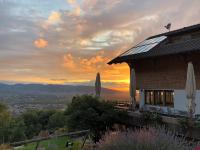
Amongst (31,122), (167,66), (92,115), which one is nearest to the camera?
(92,115)

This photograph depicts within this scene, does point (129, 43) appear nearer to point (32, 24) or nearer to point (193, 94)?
point (32, 24)

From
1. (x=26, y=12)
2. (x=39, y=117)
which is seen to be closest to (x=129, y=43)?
(x=26, y=12)

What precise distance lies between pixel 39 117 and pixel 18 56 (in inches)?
918

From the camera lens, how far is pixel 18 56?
28594 mm

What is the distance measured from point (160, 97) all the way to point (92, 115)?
19.0 feet

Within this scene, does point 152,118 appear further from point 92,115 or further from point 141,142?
point 141,142

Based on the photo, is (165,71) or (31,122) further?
(31,122)

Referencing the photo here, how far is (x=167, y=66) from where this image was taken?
18281mm

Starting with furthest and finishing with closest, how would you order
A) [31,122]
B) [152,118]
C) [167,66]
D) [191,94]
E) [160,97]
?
[31,122] < [160,97] < [167,66] < [152,118] < [191,94]

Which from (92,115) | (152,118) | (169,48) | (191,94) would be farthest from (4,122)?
(191,94)

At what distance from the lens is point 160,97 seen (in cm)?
1969

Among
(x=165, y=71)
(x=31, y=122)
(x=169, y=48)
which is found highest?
(x=169, y=48)

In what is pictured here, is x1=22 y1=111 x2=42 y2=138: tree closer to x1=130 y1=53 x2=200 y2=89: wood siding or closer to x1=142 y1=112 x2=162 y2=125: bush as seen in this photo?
x1=130 y1=53 x2=200 y2=89: wood siding

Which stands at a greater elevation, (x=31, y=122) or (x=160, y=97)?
(x=160, y=97)
